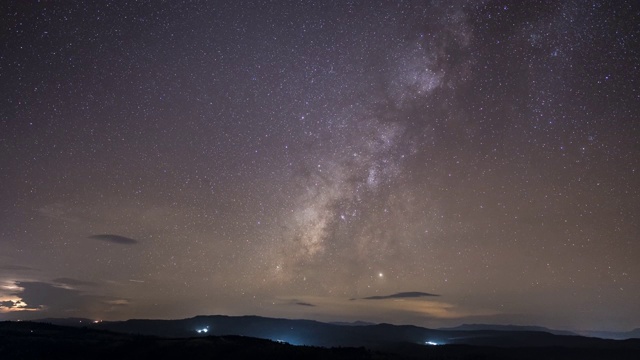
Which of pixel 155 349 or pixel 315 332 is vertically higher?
pixel 155 349

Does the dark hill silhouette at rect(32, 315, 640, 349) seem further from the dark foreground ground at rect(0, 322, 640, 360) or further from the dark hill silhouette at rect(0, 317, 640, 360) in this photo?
the dark foreground ground at rect(0, 322, 640, 360)

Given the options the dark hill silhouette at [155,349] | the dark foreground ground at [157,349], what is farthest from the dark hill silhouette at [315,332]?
the dark foreground ground at [157,349]

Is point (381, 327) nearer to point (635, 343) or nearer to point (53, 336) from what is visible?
point (635, 343)

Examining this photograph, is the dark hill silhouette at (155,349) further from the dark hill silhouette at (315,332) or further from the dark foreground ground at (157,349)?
the dark hill silhouette at (315,332)

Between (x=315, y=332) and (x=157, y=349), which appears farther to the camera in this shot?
(x=315, y=332)

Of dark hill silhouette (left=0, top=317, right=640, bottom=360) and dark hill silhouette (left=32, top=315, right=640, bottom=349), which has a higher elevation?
dark hill silhouette (left=0, top=317, right=640, bottom=360)

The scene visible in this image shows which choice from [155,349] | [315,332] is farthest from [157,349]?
[315,332]

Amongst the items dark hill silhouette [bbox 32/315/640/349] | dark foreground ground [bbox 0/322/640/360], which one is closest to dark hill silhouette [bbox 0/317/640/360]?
dark foreground ground [bbox 0/322/640/360]

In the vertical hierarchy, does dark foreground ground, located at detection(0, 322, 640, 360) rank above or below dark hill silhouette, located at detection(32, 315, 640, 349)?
above

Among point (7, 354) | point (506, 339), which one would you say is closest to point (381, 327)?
point (506, 339)

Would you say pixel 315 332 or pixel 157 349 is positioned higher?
pixel 157 349

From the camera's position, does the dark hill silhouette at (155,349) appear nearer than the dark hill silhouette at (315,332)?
Yes

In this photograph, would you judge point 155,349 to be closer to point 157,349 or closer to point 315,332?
point 157,349

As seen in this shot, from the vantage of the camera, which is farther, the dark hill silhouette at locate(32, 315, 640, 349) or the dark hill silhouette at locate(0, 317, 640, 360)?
the dark hill silhouette at locate(32, 315, 640, 349)
